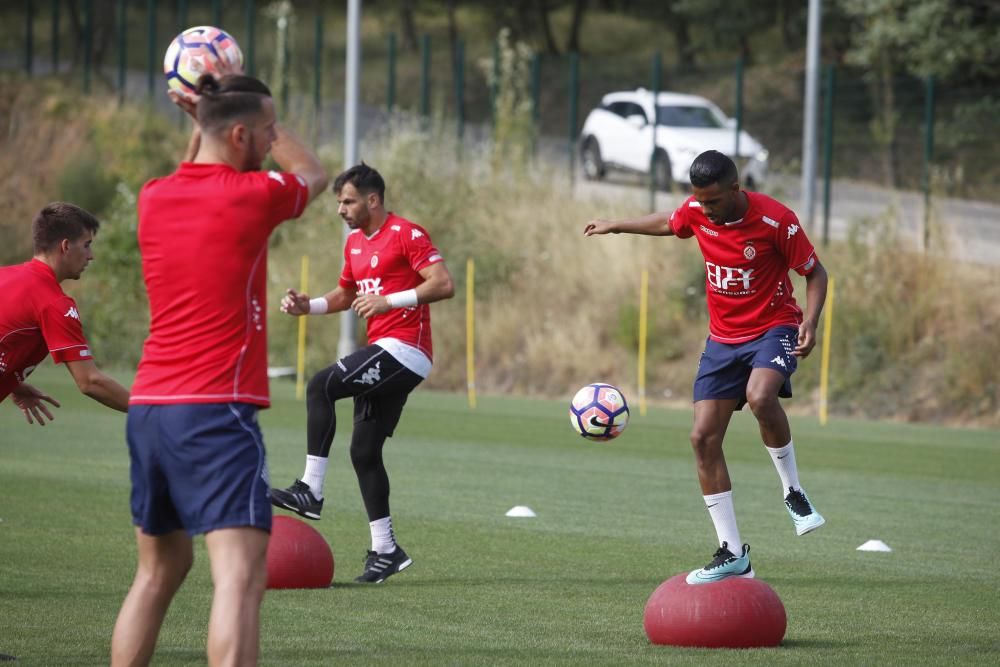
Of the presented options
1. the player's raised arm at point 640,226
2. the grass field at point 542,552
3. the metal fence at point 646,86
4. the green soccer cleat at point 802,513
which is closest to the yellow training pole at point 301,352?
the grass field at point 542,552

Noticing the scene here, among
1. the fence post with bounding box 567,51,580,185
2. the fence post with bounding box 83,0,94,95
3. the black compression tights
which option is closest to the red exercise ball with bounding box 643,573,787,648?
the black compression tights

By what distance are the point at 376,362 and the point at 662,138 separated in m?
21.6

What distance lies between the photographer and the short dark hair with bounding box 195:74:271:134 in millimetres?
5195

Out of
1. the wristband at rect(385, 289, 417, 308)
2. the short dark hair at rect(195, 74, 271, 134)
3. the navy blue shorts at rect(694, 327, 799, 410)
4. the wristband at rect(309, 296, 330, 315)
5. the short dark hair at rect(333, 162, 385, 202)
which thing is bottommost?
the navy blue shorts at rect(694, 327, 799, 410)

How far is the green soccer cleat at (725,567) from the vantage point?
7.93 meters

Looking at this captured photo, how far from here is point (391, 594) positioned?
8.72 m

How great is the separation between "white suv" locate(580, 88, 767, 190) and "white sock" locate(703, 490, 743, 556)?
20741mm

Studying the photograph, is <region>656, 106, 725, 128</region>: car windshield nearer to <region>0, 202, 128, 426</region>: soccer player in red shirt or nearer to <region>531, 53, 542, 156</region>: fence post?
<region>531, 53, 542, 156</region>: fence post

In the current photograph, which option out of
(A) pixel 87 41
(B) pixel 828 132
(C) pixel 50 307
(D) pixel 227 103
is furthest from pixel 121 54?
(D) pixel 227 103

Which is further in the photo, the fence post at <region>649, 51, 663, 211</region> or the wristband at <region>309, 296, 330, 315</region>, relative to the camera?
the fence post at <region>649, 51, 663, 211</region>

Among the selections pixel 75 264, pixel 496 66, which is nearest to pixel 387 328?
A: pixel 75 264

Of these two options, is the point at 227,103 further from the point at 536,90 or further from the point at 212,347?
the point at 536,90

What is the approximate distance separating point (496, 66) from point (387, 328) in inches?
926

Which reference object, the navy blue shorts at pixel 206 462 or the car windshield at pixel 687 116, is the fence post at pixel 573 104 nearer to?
the car windshield at pixel 687 116
